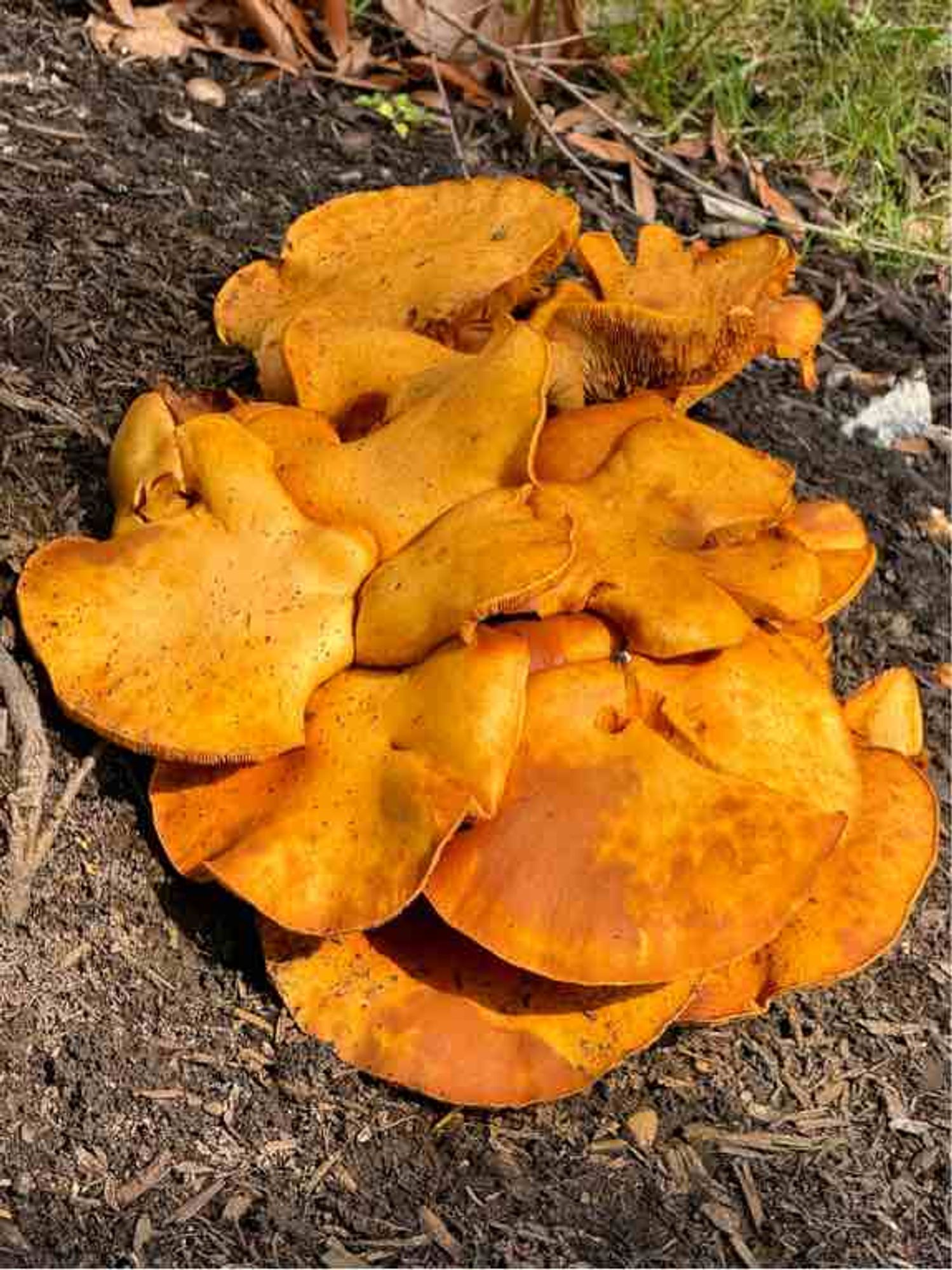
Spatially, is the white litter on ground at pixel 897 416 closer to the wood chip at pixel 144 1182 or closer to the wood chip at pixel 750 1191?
the wood chip at pixel 750 1191

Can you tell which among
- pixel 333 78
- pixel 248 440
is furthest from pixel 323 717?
pixel 333 78

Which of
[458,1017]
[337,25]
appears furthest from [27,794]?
[337,25]

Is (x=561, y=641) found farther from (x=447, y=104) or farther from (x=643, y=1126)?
(x=447, y=104)

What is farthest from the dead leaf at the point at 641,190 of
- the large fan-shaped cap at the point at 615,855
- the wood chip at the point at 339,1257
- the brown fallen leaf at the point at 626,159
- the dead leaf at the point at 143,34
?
the wood chip at the point at 339,1257

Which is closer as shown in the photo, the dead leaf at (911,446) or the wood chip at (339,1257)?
the wood chip at (339,1257)

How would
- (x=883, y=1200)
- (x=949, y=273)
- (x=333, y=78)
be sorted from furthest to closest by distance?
1. (x=949, y=273)
2. (x=333, y=78)
3. (x=883, y=1200)

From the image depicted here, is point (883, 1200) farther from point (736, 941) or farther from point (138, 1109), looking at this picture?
point (138, 1109)
